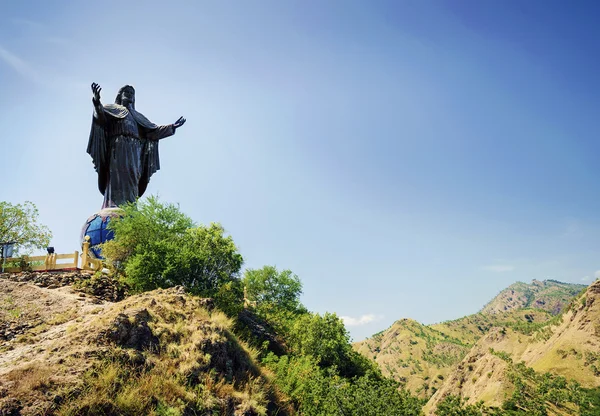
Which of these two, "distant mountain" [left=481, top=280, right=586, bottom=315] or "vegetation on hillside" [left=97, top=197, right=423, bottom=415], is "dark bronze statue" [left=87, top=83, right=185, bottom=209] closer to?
"vegetation on hillside" [left=97, top=197, right=423, bottom=415]

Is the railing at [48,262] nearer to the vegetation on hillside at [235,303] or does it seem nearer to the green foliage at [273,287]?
the vegetation on hillside at [235,303]

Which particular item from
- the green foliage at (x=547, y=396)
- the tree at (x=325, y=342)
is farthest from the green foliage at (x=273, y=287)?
the green foliage at (x=547, y=396)

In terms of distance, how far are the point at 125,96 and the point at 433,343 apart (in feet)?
344

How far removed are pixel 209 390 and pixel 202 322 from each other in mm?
2381

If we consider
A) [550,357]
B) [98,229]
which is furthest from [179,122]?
[550,357]

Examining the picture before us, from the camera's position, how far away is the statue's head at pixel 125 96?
931 inches

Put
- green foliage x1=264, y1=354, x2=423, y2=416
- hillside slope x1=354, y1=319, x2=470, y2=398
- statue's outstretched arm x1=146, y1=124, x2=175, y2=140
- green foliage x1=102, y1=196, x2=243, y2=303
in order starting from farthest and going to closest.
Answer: hillside slope x1=354, y1=319, x2=470, y2=398
statue's outstretched arm x1=146, y1=124, x2=175, y2=140
green foliage x1=102, y1=196, x2=243, y2=303
green foliage x1=264, y1=354, x2=423, y2=416

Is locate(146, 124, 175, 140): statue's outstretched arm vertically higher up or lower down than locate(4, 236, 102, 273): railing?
higher up

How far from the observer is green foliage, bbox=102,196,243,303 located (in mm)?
15211

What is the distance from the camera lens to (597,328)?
51.6 metres

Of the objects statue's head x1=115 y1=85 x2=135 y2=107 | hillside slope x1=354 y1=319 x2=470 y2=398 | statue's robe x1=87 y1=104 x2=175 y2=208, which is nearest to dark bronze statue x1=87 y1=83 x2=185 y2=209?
statue's robe x1=87 y1=104 x2=175 y2=208

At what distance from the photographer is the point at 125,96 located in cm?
2380

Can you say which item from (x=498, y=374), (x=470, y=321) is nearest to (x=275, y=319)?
(x=498, y=374)

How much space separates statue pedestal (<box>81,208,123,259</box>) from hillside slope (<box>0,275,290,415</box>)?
19.9 feet
